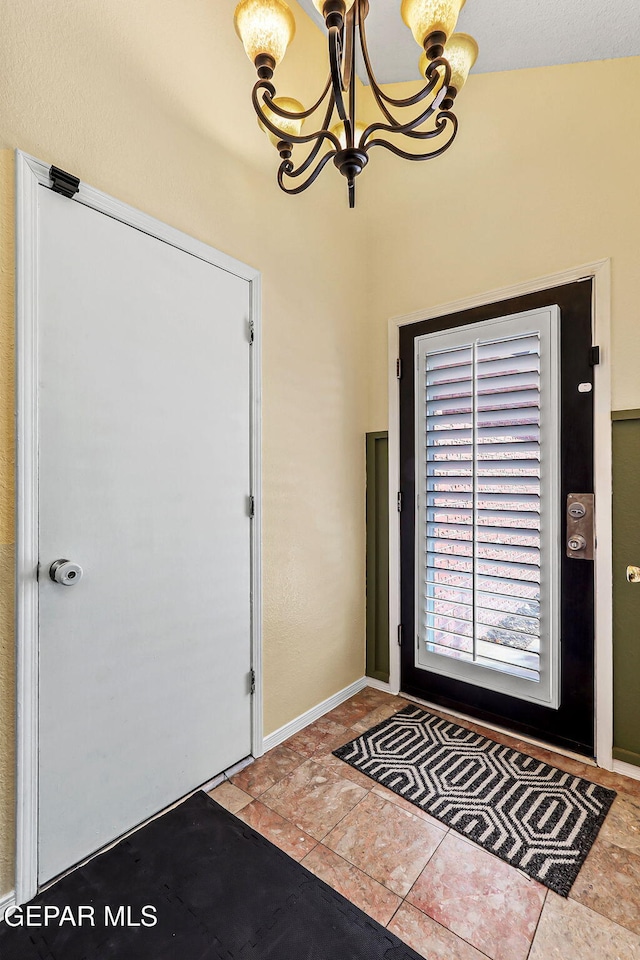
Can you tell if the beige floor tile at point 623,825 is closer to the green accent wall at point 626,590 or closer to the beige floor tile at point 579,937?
the green accent wall at point 626,590

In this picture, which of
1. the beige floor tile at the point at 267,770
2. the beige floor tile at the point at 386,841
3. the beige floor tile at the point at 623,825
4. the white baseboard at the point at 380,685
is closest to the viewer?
the beige floor tile at the point at 386,841

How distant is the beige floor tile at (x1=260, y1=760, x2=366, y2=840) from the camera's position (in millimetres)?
1644

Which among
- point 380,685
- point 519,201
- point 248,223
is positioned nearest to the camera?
point 248,223

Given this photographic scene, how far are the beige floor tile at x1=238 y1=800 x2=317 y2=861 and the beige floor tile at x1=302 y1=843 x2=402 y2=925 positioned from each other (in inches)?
1.5

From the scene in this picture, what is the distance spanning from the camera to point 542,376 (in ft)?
6.70

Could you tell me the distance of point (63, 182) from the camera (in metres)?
1.36

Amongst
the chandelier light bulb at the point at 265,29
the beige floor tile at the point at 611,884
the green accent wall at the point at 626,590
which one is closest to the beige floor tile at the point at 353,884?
the beige floor tile at the point at 611,884

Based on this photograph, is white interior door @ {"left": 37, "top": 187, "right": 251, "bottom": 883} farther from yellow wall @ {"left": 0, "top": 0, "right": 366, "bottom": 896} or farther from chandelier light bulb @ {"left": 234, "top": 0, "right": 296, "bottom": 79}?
chandelier light bulb @ {"left": 234, "top": 0, "right": 296, "bottom": 79}

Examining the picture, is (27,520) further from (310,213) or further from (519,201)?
(519,201)

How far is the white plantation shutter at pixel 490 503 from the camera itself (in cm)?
204

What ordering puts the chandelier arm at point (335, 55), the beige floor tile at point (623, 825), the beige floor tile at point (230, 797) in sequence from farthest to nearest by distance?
the beige floor tile at point (230, 797)
the beige floor tile at point (623, 825)
the chandelier arm at point (335, 55)

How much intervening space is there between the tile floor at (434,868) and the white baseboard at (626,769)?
→ 3 centimetres

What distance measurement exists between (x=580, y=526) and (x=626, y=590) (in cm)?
30

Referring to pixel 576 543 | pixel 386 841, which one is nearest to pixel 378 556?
pixel 576 543
